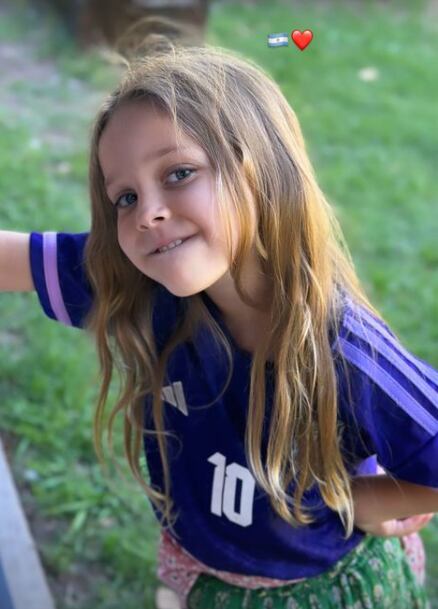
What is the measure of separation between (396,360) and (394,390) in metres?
0.04

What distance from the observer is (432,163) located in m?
3.45

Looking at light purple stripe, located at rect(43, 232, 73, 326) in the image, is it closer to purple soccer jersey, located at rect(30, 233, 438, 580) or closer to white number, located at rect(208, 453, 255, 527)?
purple soccer jersey, located at rect(30, 233, 438, 580)

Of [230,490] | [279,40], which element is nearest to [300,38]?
[279,40]

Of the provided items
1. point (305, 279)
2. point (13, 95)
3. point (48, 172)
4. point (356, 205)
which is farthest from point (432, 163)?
point (305, 279)

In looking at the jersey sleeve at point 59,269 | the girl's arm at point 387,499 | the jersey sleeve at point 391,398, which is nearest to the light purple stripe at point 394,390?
the jersey sleeve at point 391,398

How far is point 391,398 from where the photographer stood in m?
1.16

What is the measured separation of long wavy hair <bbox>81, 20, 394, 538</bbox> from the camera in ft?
3.67

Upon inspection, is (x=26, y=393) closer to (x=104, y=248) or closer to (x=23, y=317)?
(x=23, y=317)

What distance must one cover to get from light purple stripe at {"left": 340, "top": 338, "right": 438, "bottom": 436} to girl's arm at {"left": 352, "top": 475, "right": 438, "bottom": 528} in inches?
5.8

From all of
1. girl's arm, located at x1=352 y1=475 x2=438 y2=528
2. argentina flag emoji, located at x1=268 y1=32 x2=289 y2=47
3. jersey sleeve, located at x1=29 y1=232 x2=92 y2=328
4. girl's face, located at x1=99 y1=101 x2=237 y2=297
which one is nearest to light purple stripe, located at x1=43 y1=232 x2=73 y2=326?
jersey sleeve, located at x1=29 y1=232 x2=92 y2=328

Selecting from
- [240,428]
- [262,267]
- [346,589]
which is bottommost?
A: [346,589]

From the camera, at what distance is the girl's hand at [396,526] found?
1.39 meters

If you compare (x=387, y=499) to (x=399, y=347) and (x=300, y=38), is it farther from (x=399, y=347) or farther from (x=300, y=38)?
(x=300, y=38)

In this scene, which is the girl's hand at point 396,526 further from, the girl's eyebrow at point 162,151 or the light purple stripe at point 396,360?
the girl's eyebrow at point 162,151
